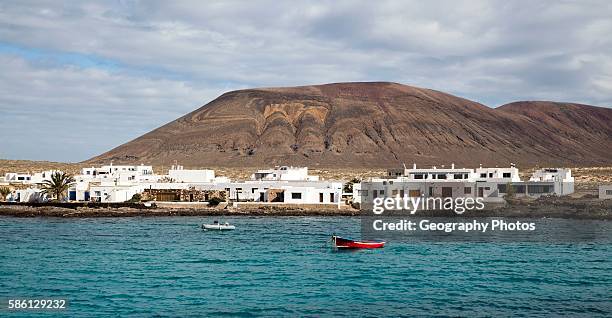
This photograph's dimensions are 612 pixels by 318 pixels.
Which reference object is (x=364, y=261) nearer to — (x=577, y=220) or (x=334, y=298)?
(x=334, y=298)

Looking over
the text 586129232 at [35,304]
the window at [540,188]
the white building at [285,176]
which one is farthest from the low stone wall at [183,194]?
the text 586129232 at [35,304]

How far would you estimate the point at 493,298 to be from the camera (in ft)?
116

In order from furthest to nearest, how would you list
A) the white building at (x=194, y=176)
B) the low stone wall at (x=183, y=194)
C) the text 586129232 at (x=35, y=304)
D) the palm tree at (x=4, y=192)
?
1. the white building at (x=194, y=176)
2. the palm tree at (x=4, y=192)
3. the low stone wall at (x=183, y=194)
4. the text 586129232 at (x=35, y=304)

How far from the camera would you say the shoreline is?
83875 mm

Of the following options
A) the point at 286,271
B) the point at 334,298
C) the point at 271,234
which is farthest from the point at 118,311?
the point at 271,234

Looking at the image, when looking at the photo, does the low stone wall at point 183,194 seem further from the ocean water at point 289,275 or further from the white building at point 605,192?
the white building at point 605,192

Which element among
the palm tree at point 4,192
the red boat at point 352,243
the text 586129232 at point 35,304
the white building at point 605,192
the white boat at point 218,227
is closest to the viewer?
the text 586129232 at point 35,304

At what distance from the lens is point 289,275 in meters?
41.8

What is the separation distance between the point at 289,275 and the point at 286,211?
149ft

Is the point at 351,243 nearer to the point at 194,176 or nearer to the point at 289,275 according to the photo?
the point at 289,275

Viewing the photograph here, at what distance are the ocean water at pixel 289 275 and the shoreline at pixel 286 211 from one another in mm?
18422

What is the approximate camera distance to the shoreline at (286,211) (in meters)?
83.9

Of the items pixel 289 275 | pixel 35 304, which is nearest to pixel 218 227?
pixel 289 275

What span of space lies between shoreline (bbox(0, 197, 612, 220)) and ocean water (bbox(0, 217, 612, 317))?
Answer: 18.4m
